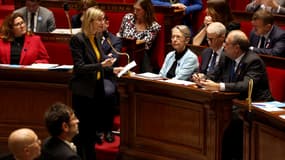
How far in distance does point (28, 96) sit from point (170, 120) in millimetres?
1291

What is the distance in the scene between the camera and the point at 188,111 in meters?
5.02

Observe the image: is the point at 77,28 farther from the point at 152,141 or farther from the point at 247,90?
the point at 247,90

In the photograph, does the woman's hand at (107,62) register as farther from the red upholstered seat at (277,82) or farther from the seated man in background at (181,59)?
the red upholstered seat at (277,82)

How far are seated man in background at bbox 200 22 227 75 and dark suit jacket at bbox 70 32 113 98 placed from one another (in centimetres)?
79

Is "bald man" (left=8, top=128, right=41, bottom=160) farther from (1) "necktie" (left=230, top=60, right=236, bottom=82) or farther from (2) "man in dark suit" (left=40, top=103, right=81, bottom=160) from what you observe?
(1) "necktie" (left=230, top=60, right=236, bottom=82)

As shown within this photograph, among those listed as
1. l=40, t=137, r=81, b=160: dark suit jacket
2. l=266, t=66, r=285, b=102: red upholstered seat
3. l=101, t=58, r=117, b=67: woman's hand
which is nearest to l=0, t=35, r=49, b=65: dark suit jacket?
l=101, t=58, r=117, b=67: woman's hand

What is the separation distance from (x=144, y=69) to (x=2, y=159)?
9.20 ft

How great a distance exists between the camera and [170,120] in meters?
5.15

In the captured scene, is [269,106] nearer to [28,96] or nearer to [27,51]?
[28,96]

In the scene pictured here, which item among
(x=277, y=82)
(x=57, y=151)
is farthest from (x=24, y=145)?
(x=277, y=82)

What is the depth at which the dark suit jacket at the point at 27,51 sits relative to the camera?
5.87 m

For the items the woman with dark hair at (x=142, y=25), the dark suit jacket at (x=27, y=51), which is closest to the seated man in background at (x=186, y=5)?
the woman with dark hair at (x=142, y=25)

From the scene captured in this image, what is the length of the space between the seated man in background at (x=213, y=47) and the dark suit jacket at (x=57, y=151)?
182 cm

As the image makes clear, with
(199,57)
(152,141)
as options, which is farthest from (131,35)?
(152,141)
